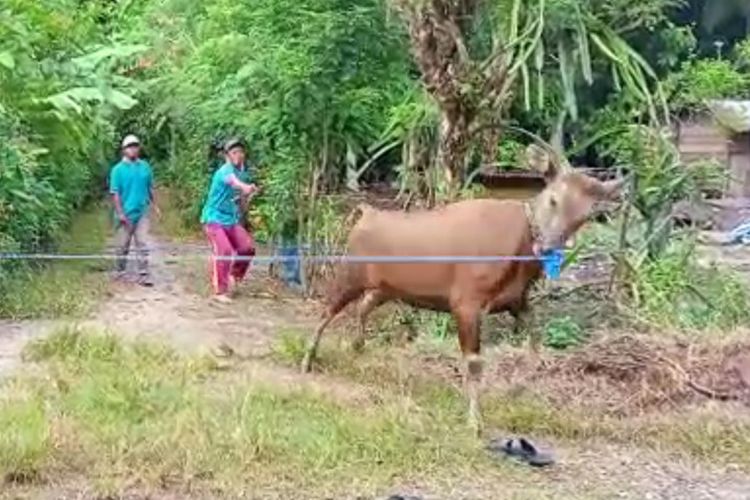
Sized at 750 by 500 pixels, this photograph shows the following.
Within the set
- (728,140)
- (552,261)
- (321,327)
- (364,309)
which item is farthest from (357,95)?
(728,140)

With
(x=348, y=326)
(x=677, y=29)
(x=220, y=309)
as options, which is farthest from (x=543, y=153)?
(x=677, y=29)

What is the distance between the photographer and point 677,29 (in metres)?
20.5

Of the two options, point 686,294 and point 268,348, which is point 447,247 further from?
point 686,294

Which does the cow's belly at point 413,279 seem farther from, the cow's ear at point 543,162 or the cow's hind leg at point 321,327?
the cow's ear at point 543,162

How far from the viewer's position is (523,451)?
721cm

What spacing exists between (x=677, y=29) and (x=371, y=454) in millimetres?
14832

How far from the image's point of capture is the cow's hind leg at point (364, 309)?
8.98 metres

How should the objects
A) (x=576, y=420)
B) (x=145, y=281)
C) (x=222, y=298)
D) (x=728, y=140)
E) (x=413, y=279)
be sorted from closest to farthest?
(x=576, y=420) → (x=413, y=279) → (x=222, y=298) → (x=145, y=281) → (x=728, y=140)

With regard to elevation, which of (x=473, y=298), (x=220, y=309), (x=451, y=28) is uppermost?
(x=451, y=28)

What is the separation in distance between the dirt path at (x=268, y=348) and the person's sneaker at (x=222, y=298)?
0.10m

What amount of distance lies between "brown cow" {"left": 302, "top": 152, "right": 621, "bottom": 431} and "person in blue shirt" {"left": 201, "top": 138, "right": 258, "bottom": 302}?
14.6 feet

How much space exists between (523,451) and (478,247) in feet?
4.82

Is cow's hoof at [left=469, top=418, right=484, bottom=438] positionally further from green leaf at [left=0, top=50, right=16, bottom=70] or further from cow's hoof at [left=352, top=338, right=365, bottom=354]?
green leaf at [left=0, top=50, right=16, bottom=70]

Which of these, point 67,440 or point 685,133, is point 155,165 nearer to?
point 685,133
